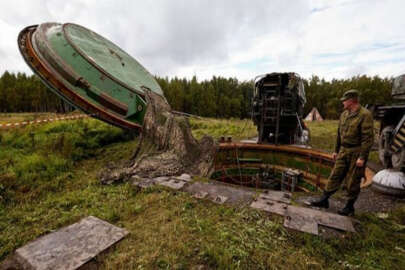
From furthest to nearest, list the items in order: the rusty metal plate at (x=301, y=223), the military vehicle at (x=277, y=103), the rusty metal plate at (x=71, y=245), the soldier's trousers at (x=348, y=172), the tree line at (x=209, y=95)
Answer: the tree line at (x=209, y=95), the military vehicle at (x=277, y=103), the soldier's trousers at (x=348, y=172), the rusty metal plate at (x=301, y=223), the rusty metal plate at (x=71, y=245)

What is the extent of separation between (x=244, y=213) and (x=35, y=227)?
8.38 feet

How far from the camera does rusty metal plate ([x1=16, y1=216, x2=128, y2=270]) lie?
Answer: 1.47 m

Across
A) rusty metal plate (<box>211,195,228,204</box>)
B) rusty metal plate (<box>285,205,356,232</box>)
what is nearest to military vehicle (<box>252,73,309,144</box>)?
rusty metal plate (<box>285,205,356,232</box>)

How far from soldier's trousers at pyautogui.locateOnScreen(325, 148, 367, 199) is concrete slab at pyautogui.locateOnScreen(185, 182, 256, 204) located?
1223mm

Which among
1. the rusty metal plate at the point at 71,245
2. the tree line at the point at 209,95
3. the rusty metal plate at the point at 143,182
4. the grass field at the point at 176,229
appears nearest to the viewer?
the rusty metal plate at the point at 71,245

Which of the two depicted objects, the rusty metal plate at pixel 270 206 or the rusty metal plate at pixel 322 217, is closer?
the rusty metal plate at pixel 322 217

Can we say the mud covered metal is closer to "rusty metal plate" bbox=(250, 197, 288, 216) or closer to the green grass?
the green grass

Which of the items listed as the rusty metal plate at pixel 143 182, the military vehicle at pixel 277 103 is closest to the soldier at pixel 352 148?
the rusty metal plate at pixel 143 182

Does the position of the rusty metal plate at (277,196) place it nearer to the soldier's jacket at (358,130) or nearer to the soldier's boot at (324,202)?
the soldier's boot at (324,202)

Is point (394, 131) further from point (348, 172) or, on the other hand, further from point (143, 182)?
point (143, 182)

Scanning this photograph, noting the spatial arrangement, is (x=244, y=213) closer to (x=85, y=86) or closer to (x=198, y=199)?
(x=198, y=199)

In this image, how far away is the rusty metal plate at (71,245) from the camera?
147cm

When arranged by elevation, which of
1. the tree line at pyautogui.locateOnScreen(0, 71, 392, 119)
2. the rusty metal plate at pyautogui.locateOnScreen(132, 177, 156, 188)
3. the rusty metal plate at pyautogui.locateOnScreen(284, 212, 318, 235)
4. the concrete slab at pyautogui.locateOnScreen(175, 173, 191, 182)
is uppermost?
the tree line at pyautogui.locateOnScreen(0, 71, 392, 119)

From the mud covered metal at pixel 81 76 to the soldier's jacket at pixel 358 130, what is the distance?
4.80 m
